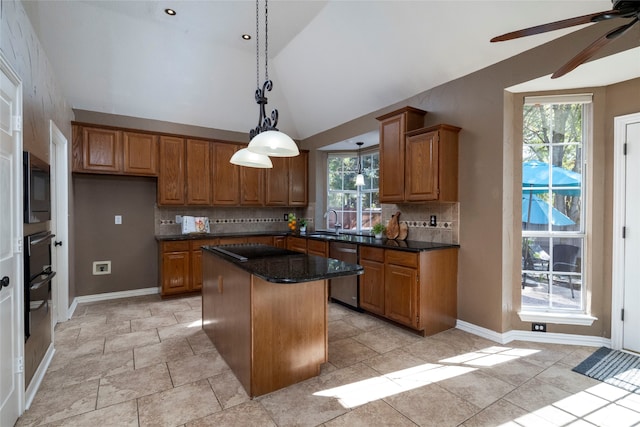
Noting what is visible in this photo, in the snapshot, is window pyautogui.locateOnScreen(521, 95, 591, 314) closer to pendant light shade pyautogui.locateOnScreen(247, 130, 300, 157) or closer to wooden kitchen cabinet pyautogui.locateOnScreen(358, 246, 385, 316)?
wooden kitchen cabinet pyautogui.locateOnScreen(358, 246, 385, 316)

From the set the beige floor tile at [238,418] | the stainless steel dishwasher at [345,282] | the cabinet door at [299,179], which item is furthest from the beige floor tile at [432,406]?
the cabinet door at [299,179]

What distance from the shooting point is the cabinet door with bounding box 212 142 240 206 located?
16.4 ft

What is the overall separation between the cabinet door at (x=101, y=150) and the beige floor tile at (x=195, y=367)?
2.94 meters

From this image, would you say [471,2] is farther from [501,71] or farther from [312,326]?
[312,326]

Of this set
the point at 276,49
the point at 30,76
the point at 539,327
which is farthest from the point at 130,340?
the point at 539,327

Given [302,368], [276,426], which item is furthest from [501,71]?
[276,426]

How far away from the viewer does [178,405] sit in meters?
2.05

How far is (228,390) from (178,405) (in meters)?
0.32

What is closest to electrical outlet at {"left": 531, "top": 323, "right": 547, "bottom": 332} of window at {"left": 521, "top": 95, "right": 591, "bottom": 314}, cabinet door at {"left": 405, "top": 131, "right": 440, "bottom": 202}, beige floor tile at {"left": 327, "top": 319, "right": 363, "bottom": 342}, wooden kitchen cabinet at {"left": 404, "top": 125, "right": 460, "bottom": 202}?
window at {"left": 521, "top": 95, "right": 591, "bottom": 314}

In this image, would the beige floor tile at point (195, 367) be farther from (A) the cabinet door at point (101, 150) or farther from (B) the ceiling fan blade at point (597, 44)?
(B) the ceiling fan blade at point (597, 44)

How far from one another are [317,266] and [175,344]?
5.79 feet

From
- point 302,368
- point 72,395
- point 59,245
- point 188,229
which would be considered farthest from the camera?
point 188,229

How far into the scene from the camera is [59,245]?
3533 millimetres

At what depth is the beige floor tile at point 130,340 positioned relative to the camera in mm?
2932
